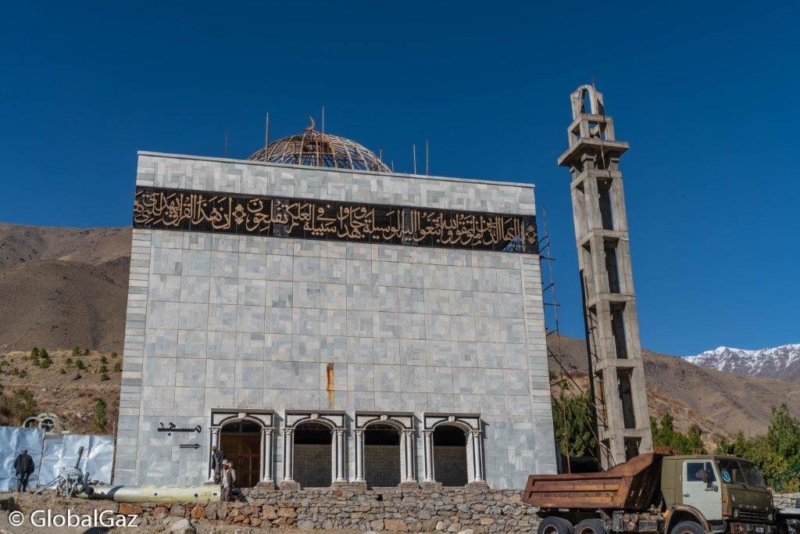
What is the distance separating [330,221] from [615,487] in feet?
52.5

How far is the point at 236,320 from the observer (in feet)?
99.7

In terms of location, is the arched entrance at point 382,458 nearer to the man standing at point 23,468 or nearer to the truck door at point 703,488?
the man standing at point 23,468

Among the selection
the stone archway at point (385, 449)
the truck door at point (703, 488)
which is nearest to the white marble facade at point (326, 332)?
the stone archway at point (385, 449)

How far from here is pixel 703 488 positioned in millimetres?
19703

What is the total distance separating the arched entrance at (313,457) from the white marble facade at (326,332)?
286 centimetres

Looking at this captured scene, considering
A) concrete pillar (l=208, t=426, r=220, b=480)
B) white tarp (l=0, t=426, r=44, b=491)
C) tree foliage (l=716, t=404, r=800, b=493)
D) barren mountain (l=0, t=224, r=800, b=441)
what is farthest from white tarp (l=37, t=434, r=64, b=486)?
barren mountain (l=0, t=224, r=800, b=441)

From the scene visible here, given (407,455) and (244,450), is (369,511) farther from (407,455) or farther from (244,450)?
(244,450)

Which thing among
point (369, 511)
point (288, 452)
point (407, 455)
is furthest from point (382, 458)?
point (369, 511)

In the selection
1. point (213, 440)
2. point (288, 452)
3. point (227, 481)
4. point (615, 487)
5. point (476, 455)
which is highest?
point (213, 440)

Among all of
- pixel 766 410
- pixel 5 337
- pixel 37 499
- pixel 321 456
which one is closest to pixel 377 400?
pixel 321 456

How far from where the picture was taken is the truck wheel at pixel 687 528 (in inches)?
756

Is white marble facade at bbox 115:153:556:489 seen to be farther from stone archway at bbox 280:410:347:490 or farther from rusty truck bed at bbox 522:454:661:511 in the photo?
rusty truck bed at bbox 522:454:661:511

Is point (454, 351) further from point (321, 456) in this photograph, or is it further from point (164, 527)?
point (164, 527)

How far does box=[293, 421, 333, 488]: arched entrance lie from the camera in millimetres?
32375
